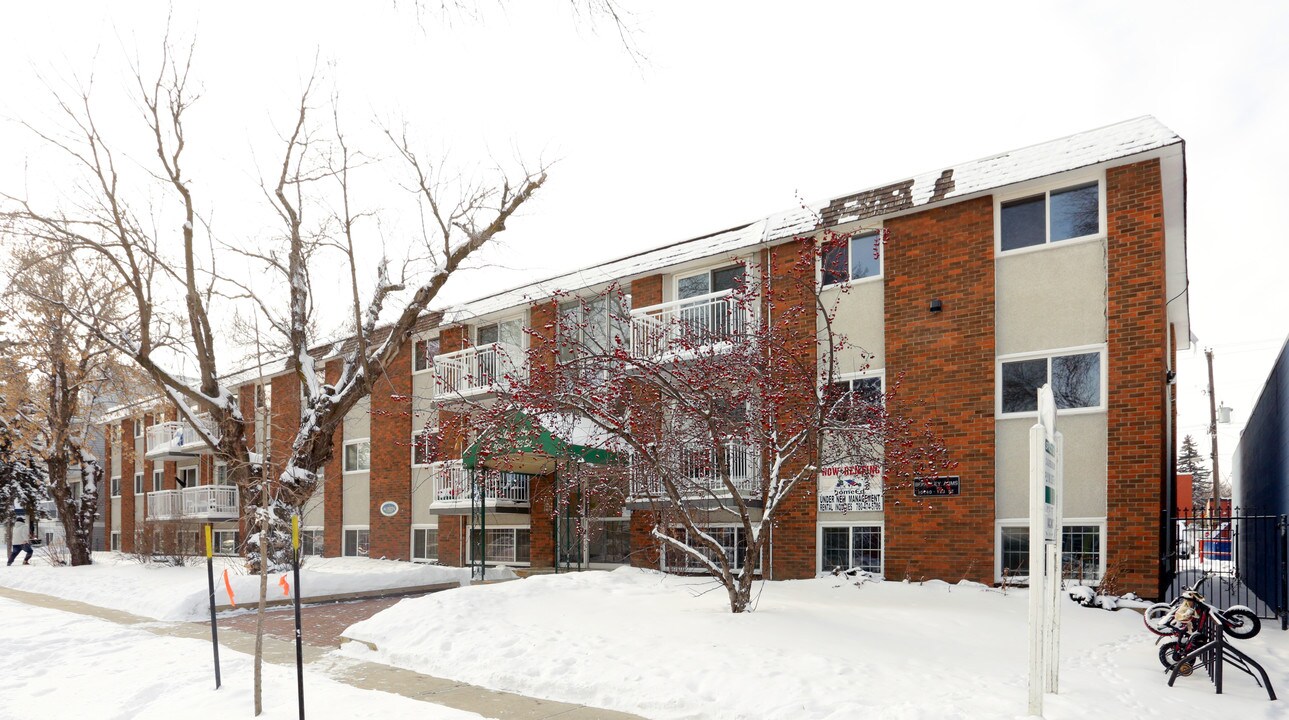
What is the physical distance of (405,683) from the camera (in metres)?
8.23

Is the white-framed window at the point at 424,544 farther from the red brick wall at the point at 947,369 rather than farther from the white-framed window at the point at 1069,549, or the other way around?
the white-framed window at the point at 1069,549

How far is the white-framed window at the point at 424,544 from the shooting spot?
23.2 m

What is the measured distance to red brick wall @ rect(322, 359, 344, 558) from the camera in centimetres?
2634

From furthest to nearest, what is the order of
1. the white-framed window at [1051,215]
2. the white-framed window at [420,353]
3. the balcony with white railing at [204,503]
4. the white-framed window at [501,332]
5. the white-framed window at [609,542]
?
the balcony with white railing at [204,503] < the white-framed window at [420,353] < the white-framed window at [501,332] < the white-framed window at [609,542] < the white-framed window at [1051,215]

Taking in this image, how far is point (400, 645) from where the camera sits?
9570mm

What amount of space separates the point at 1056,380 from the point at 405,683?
34.7 ft

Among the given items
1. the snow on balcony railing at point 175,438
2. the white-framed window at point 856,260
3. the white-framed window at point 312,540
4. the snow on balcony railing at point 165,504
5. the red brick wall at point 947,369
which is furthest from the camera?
the snow on balcony railing at point 175,438

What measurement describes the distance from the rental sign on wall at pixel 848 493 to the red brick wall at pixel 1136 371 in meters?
3.61

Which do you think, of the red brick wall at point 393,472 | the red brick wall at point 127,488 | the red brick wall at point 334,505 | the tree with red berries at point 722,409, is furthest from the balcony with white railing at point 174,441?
the tree with red berries at point 722,409

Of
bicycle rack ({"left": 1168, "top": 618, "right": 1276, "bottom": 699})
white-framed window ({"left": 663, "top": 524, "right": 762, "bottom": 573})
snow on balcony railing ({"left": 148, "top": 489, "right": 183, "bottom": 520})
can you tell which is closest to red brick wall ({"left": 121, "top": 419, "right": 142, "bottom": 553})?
snow on balcony railing ({"left": 148, "top": 489, "right": 183, "bottom": 520})

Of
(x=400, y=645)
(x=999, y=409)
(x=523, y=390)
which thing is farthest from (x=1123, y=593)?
(x=400, y=645)

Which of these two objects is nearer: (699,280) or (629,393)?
(629,393)

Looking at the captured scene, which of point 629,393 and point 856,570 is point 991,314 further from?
point 629,393

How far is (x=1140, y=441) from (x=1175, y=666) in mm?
5529
